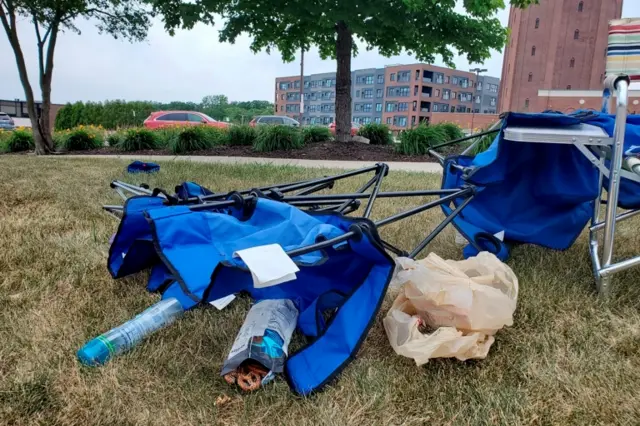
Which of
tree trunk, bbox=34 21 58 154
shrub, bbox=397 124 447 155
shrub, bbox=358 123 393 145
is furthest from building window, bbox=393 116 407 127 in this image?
tree trunk, bbox=34 21 58 154

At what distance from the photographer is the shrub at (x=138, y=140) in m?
10.4

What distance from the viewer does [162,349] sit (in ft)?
4.57

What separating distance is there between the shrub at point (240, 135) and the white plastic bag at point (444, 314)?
888cm

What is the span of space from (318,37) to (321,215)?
7985 millimetres

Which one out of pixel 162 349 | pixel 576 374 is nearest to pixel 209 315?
pixel 162 349

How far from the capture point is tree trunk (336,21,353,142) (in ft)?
26.2

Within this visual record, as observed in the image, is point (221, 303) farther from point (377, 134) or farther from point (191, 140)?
point (377, 134)

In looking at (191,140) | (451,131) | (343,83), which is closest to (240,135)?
(191,140)

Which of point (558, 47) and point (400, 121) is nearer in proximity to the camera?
point (558, 47)

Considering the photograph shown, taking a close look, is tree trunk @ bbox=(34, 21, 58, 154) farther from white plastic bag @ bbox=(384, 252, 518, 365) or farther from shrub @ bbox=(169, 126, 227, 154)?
white plastic bag @ bbox=(384, 252, 518, 365)

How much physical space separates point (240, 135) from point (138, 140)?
8.06ft

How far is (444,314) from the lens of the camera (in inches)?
56.4

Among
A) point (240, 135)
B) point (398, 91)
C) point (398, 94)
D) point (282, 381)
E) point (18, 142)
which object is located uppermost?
point (398, 91)

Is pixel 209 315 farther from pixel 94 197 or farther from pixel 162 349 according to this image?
pixel 94 197
